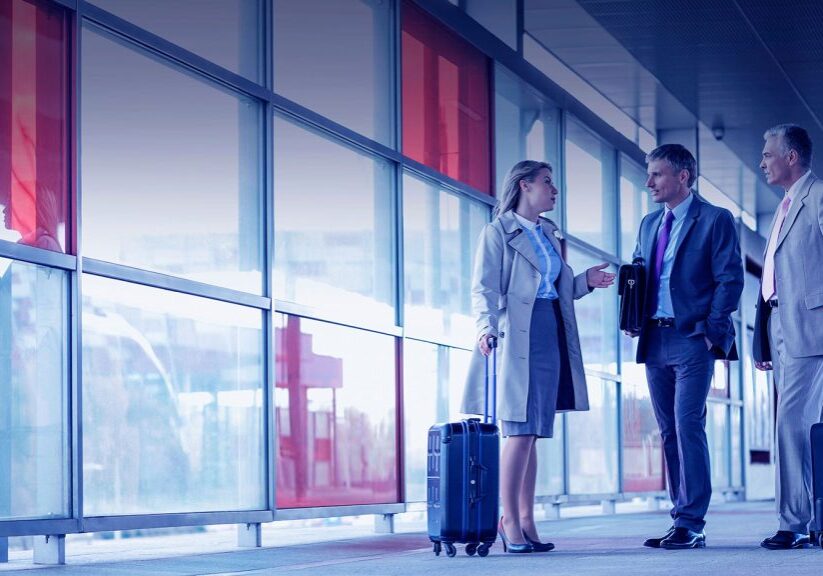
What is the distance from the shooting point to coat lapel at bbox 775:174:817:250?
5.34 m

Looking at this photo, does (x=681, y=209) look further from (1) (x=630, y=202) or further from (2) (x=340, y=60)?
(1) (x=630, y=202)

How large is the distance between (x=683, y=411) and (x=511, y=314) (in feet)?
2.45

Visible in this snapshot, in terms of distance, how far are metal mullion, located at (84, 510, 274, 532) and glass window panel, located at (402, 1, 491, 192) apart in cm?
282

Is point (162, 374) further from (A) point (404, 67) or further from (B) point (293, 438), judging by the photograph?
(A) point (404, 67)

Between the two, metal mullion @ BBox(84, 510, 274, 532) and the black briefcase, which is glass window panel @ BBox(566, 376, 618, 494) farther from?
the black briefcase

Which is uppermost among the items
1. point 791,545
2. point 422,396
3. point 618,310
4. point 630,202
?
point 630,202

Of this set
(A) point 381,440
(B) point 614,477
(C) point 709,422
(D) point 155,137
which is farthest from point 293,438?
(C) point 709,422

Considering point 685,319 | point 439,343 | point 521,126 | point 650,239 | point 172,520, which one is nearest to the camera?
point 685,319

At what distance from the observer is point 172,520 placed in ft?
19.5

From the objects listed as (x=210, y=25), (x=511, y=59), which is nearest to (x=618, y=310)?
(x=511, y=59)

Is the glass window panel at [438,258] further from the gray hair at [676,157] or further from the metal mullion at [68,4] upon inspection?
the metal mullion at [68,4]

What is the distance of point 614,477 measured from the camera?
12633 millimetres

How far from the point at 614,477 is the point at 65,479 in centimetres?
809

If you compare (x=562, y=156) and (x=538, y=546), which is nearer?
(x=538, y=546)
